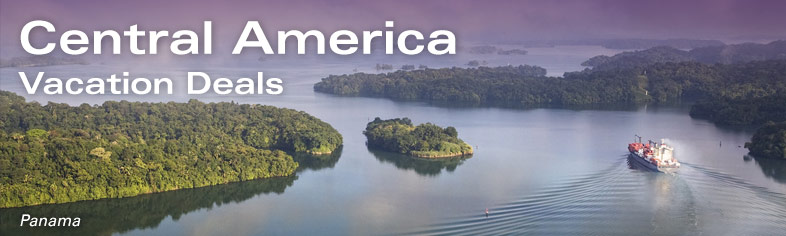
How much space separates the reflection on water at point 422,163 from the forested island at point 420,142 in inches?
10.3

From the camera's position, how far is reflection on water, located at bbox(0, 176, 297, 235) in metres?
14.0

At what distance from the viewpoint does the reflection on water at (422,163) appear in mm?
19609

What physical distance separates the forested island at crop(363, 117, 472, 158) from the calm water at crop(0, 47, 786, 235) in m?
0.45

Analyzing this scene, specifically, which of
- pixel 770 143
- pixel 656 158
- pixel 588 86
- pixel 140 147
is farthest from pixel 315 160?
pixel 588 86

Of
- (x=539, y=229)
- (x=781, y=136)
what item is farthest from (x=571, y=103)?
(x=539, y=229)

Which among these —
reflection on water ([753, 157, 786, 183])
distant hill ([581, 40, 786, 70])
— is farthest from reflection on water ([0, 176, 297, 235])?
distant hill ([581, 40, 786, 70])

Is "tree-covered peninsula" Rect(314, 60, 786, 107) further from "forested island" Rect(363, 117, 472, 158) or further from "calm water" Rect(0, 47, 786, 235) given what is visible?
"forested island" Rect(363, 117, 472, 158)

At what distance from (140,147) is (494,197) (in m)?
8.36

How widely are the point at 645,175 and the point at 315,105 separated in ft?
62.5

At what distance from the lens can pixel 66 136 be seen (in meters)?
17.6

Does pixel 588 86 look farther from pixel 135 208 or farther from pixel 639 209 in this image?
pixel 135 208

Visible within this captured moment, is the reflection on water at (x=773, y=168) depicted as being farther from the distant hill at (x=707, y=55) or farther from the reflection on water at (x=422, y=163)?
the distant hill at (x=707, y=55)

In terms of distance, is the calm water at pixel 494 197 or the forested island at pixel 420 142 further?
the forested island at pixel 420 142

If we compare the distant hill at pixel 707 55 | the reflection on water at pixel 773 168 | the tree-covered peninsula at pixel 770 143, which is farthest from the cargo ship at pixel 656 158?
the distant hill at pixel 707 55
